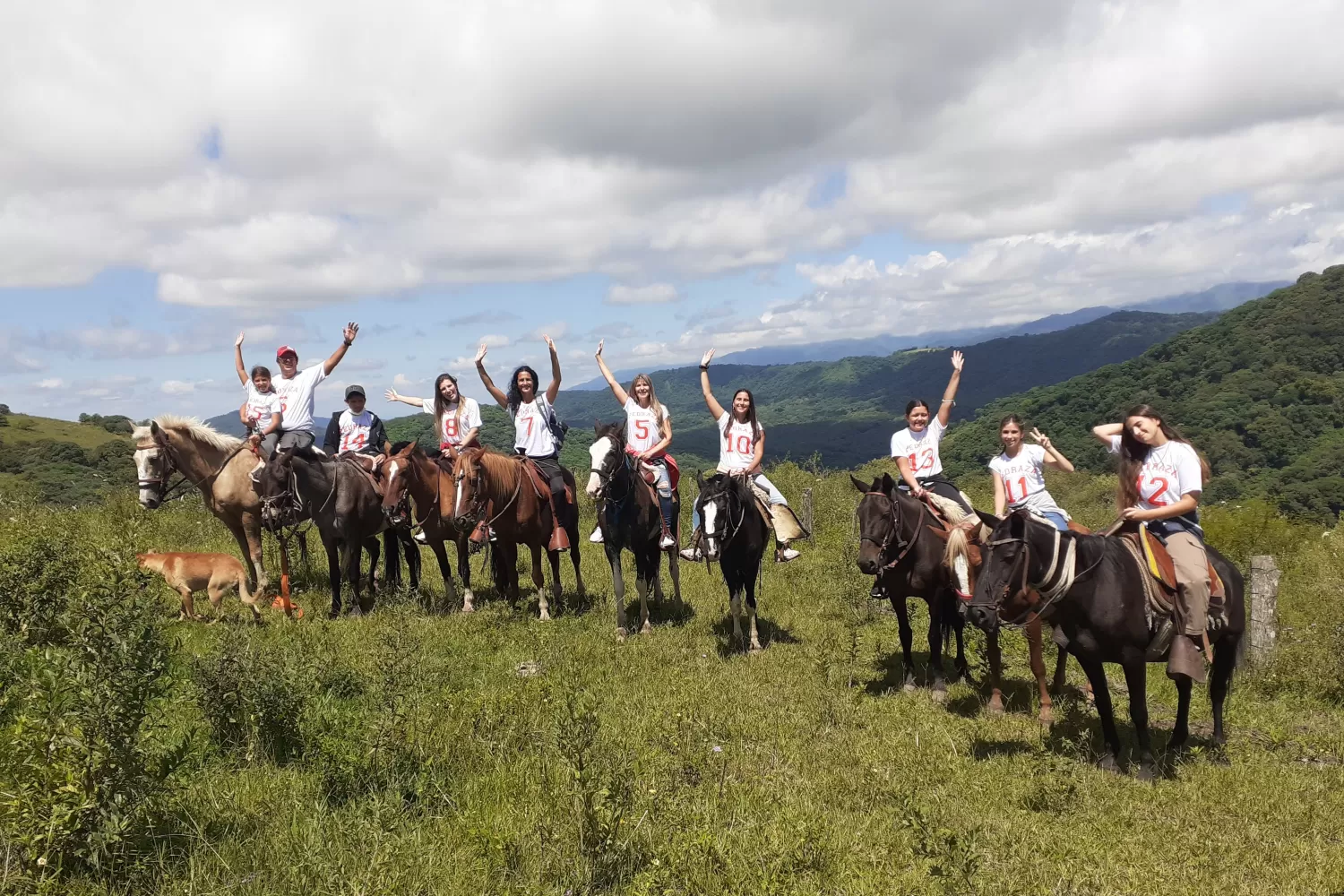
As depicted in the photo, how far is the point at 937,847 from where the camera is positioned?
4.40 metres

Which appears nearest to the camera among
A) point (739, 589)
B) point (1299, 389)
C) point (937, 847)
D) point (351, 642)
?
point (937, 847)

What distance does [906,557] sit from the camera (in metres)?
8.09

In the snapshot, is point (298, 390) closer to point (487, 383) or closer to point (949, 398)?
point (487, 383)

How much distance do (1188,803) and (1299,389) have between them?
123325 millimetres

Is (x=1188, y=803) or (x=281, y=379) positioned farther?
(x=281, y=379)

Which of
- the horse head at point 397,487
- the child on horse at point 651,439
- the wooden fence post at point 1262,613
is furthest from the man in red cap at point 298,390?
the wooden fence post at point 1262,613

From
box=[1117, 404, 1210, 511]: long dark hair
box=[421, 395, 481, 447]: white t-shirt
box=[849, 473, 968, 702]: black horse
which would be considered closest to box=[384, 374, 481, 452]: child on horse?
box=[421, 395, 481, 447]: white t-shirt

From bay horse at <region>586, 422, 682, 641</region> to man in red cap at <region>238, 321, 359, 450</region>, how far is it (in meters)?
5.09

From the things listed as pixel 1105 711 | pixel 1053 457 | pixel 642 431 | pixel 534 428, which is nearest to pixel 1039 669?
pixel 1105 711

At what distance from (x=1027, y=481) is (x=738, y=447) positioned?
3645 millimetres

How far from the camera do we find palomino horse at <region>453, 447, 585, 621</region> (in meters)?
10.0

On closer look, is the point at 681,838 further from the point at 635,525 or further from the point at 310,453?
the point at 310,453

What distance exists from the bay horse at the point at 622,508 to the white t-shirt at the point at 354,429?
198 inches

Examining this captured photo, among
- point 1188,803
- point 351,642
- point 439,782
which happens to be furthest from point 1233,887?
point 351,642
